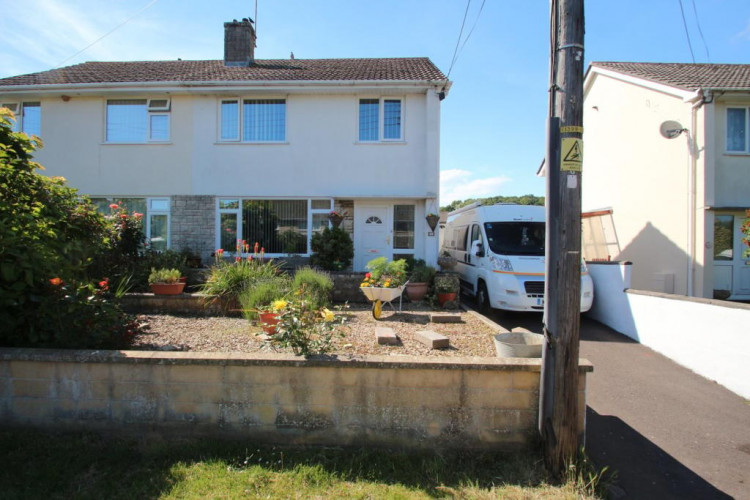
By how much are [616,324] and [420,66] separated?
31.2ft

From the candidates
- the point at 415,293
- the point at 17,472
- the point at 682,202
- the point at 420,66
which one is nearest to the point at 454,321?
the point at 415,293

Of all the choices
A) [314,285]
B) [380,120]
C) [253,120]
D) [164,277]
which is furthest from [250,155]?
[314,285]

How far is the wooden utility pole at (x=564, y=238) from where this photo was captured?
125 inches

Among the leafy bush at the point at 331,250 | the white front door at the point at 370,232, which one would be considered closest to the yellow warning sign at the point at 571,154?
the leafy bush at the point at 331,250

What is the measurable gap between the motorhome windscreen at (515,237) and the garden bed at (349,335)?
2177 millimetres

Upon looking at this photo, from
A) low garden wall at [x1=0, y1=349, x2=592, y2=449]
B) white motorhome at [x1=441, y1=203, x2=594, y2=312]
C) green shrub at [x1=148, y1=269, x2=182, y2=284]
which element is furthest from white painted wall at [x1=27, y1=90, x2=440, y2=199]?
low garden wall at [x1=0, y1=349, x2=592, y2=449]

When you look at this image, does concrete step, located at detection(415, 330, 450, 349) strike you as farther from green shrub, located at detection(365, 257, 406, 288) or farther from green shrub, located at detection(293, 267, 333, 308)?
green shrub, located at detection(293, 267, 333, 308)

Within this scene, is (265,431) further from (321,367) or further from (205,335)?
(205,335)

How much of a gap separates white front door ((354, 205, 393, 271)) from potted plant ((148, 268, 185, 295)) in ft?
16.3

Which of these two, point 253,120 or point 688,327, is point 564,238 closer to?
point 688,327

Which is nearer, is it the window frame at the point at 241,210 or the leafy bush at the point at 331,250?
the leafy bush at the point at 331,250

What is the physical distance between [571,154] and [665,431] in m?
2.98

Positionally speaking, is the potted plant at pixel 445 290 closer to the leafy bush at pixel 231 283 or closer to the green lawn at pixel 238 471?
the leafy bush at pixel 231 283

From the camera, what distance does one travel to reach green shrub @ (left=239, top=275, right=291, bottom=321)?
6293 millimetres
